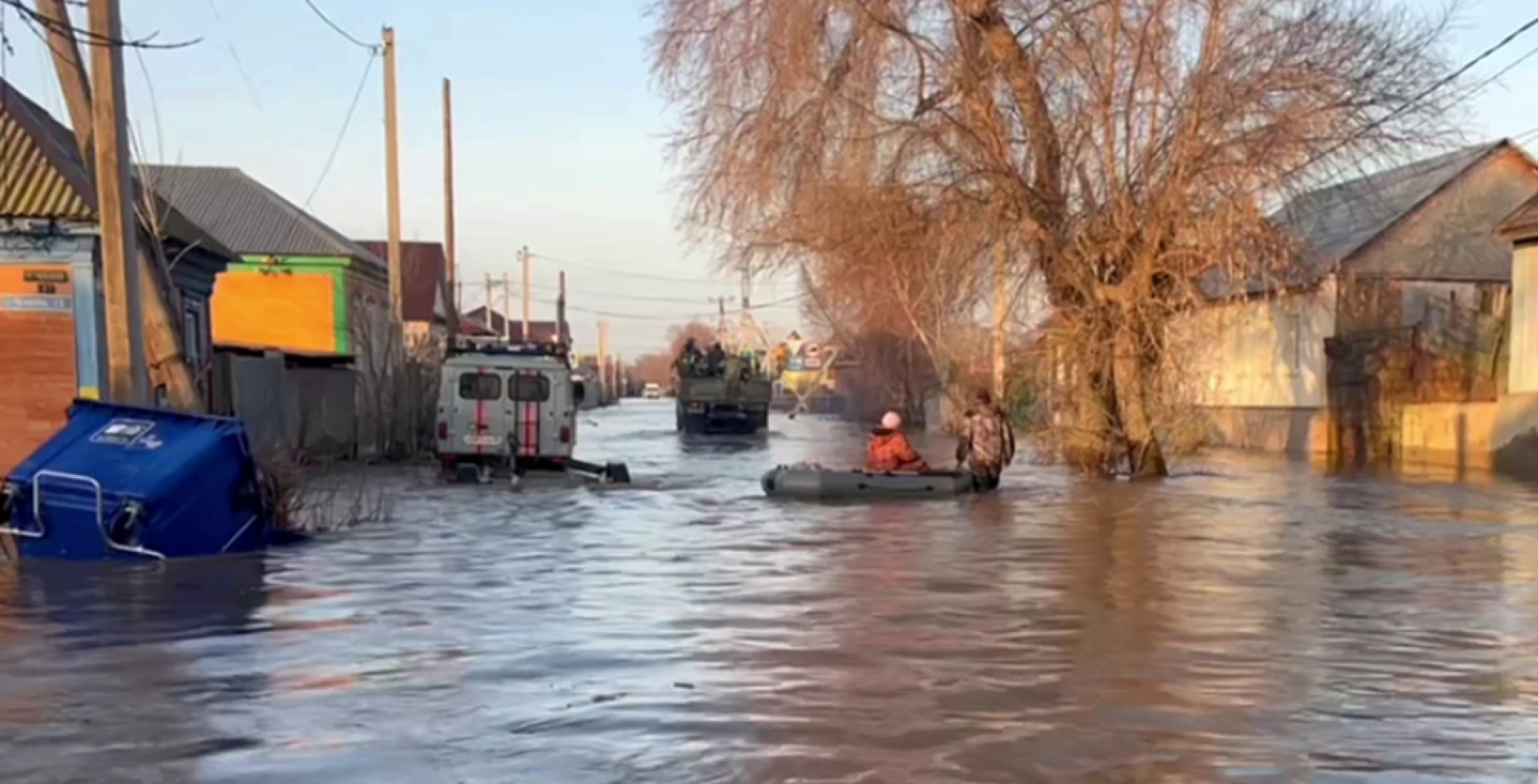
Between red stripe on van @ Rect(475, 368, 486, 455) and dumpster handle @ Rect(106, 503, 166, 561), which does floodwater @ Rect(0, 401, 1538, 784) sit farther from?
red stripe on van @ Rect(475, 368, 486, 455)

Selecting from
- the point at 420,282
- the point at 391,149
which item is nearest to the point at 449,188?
the point at 391,149

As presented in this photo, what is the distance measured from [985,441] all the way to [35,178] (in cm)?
1376

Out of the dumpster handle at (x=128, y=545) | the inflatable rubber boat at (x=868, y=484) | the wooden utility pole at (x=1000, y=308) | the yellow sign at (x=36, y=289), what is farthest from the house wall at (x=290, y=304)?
the dumpster handle at (x=128, y=545)

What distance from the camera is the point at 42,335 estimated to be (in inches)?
759

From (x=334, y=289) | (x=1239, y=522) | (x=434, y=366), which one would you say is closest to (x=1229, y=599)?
(x=1239, y=522)

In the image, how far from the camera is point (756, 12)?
81.8 feet

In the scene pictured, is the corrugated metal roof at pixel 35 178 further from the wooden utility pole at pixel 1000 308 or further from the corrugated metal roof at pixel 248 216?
the corrugated metal roof at pixel 248 216

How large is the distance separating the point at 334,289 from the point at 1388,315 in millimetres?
28039

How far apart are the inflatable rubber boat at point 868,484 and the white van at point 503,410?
502cm

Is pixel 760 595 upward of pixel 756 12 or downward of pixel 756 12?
downward

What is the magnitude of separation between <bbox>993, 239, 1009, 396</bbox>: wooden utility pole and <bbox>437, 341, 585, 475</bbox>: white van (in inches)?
297

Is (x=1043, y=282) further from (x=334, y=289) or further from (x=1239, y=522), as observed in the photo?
(x=334, y=289)

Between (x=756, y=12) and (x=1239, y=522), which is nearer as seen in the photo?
(x=1239, y=522)

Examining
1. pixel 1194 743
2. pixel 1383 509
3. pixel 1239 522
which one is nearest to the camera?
pixel 1194 743
